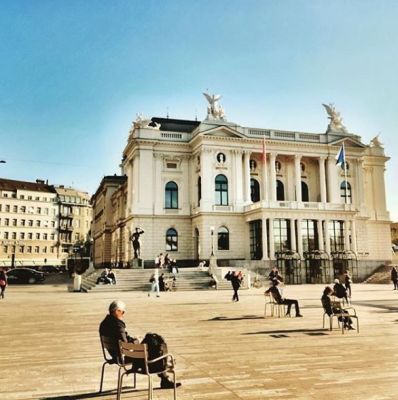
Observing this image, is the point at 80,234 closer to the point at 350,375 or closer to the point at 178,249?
the point at 178,249

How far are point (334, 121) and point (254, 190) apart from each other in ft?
46.7

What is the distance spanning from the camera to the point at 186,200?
52.1 m

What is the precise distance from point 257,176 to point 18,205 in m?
64.0

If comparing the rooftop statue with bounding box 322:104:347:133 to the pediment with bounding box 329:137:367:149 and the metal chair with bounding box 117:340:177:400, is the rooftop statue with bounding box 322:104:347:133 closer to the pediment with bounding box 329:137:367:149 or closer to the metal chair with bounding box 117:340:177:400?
the pediment with bounding box 329:137:367:149

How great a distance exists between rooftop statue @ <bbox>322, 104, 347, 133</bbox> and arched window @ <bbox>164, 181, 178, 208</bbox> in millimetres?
20790

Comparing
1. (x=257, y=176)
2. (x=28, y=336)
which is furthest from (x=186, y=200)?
(x=28, y=336)

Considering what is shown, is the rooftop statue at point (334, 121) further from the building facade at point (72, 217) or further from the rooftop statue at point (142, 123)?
the building facade at point (72, 217)

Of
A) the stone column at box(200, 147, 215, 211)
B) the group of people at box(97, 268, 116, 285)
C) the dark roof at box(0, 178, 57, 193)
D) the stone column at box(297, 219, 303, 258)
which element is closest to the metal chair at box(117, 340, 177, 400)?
the group of people at box(97, 268, 116, 285)

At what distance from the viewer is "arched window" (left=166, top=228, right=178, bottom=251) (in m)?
50.9

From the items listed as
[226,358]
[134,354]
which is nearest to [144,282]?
[226,358]

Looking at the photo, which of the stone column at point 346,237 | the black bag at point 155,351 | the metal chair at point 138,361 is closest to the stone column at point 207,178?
the stone column at point 346,237

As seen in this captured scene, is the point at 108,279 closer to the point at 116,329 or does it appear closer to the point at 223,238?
the point at 223,238

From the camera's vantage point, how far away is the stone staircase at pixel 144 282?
34531mm

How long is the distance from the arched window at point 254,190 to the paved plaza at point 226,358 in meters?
37.4
